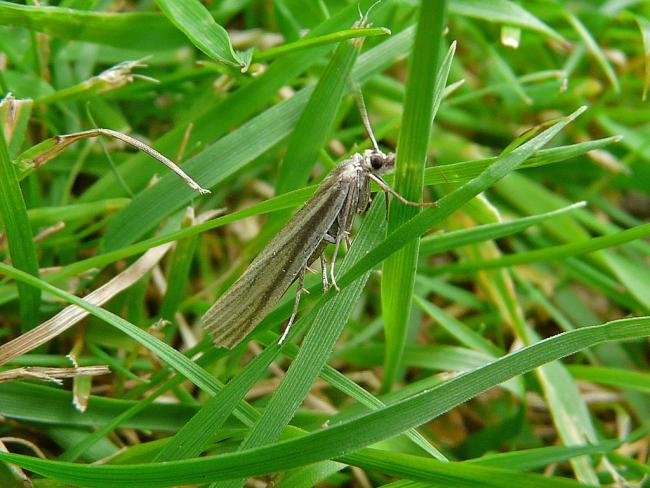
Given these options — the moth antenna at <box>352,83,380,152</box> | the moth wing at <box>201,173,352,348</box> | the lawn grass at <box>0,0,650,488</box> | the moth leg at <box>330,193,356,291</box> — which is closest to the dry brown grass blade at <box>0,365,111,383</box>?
the lawn grass at <box>0,0,650,488</box>

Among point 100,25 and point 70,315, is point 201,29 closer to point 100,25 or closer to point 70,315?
point 100,25

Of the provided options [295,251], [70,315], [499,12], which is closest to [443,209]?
[295,251]

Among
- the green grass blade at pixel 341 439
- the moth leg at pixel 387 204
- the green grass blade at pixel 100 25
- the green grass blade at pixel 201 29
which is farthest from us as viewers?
the green grass blade at pixel 100 25

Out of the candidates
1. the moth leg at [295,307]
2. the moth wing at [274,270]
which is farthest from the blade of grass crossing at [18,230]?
the moth leg at [295,307]

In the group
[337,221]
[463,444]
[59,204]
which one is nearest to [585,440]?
[463,444]

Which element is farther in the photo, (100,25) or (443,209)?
(100,25)

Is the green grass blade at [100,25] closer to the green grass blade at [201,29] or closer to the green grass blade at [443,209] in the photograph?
the green grass blade at [201,29]

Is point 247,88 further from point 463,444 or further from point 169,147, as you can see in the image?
point 463,444
